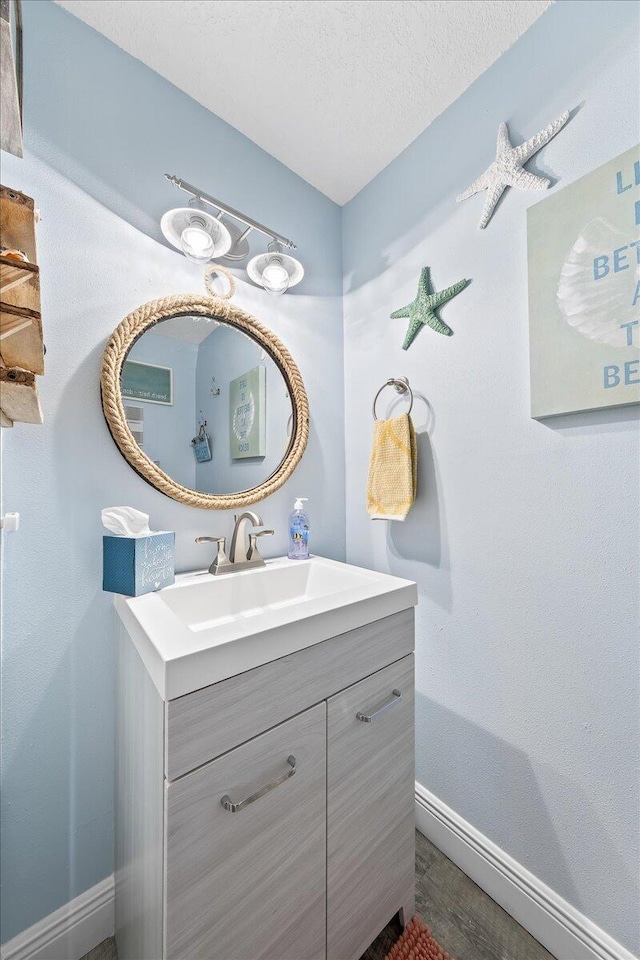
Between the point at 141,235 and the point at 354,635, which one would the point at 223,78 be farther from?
the point at 354,635

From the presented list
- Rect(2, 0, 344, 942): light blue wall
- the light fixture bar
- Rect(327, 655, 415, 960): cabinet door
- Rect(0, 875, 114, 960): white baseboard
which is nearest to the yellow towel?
Rect(327, 655, 415, 960): cabinet door

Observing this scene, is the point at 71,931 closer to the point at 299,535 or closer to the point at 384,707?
the point at 384,707

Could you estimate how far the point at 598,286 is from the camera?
0.86 meters

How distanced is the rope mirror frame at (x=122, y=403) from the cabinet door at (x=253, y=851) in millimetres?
662

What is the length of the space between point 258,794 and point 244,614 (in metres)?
0.47

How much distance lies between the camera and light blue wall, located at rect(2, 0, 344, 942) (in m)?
0.86

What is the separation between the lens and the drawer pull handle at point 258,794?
624mm

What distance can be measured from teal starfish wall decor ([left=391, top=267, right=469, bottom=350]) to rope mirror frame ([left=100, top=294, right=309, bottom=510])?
42cm

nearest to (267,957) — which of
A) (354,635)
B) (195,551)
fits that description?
(354,635)

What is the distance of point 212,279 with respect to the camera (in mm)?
1167

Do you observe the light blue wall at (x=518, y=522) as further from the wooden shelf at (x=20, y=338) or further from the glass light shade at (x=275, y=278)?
the wooden shelf at (x=20, y=338)

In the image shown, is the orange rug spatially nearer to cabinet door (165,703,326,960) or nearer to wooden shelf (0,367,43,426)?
cabinet door (165,703,326,960)

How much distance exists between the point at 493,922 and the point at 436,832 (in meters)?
0.23

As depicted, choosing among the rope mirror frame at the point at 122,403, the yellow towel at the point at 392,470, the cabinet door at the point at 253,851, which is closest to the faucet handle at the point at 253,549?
the rope mirror frame at the point at 122,403
